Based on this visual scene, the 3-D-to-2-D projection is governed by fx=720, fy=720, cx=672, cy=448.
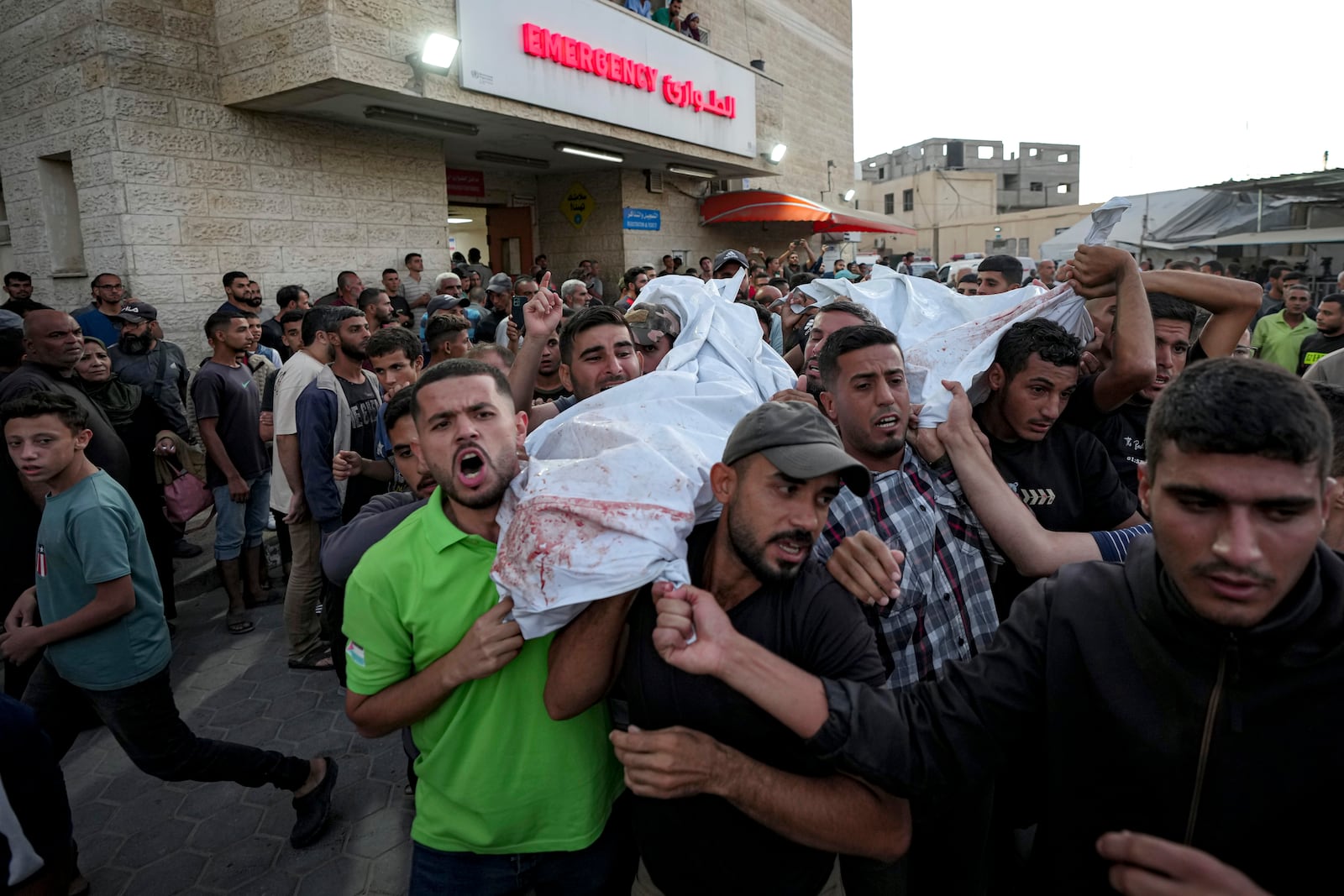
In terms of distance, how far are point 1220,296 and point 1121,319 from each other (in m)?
0.56

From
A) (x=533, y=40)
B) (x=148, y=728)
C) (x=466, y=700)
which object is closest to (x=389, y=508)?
(x=466, y=700)

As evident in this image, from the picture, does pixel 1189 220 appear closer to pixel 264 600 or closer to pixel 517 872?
pixel 264 600

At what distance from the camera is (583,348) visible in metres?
2.85

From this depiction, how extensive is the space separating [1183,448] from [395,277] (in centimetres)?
863

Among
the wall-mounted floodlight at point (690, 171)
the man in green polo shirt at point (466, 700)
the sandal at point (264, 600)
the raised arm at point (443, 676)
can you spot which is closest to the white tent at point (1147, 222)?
the wall-mounted floodlight at point (690, 171)

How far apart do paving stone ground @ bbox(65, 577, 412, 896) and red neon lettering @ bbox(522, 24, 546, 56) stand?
7597mm

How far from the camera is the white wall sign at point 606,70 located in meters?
8.39

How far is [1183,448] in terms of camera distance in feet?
3.68

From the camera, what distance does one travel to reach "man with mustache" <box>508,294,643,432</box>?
9.23 ft

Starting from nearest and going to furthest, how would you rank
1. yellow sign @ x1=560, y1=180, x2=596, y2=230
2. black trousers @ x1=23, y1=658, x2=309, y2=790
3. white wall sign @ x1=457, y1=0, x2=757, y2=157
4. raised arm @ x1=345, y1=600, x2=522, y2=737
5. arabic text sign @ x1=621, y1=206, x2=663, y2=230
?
raised arm @ x1=345, y1=600, x2=522, y2=737 < black trousers @ x1=23, y1=658, x2=309, y2=790 < white wall sign @ x1=457, y1=0, x2=757, y2=157 < arabic text sign @ x1=621, y1=206, x2=663, y2=230 < yellow sign @ x1=560, y1=180, x2=596, y2=230

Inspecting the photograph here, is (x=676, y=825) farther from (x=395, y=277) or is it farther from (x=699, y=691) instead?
(x=395, y=277)

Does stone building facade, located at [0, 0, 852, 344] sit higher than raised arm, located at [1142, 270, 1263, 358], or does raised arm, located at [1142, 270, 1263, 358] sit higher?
stone building facade, located at [0, 0, 852, 344]

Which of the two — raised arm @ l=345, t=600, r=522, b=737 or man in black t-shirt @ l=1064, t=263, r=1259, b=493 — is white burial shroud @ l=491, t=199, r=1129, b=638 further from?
man in black t-shirt @ l=1064, t=263, r=1259, b=493

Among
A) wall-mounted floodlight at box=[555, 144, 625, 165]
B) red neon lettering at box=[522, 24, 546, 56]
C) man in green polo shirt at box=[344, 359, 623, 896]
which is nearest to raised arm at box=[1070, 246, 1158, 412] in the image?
man in green polo shirt at box=[344, 359, 623, 896]
